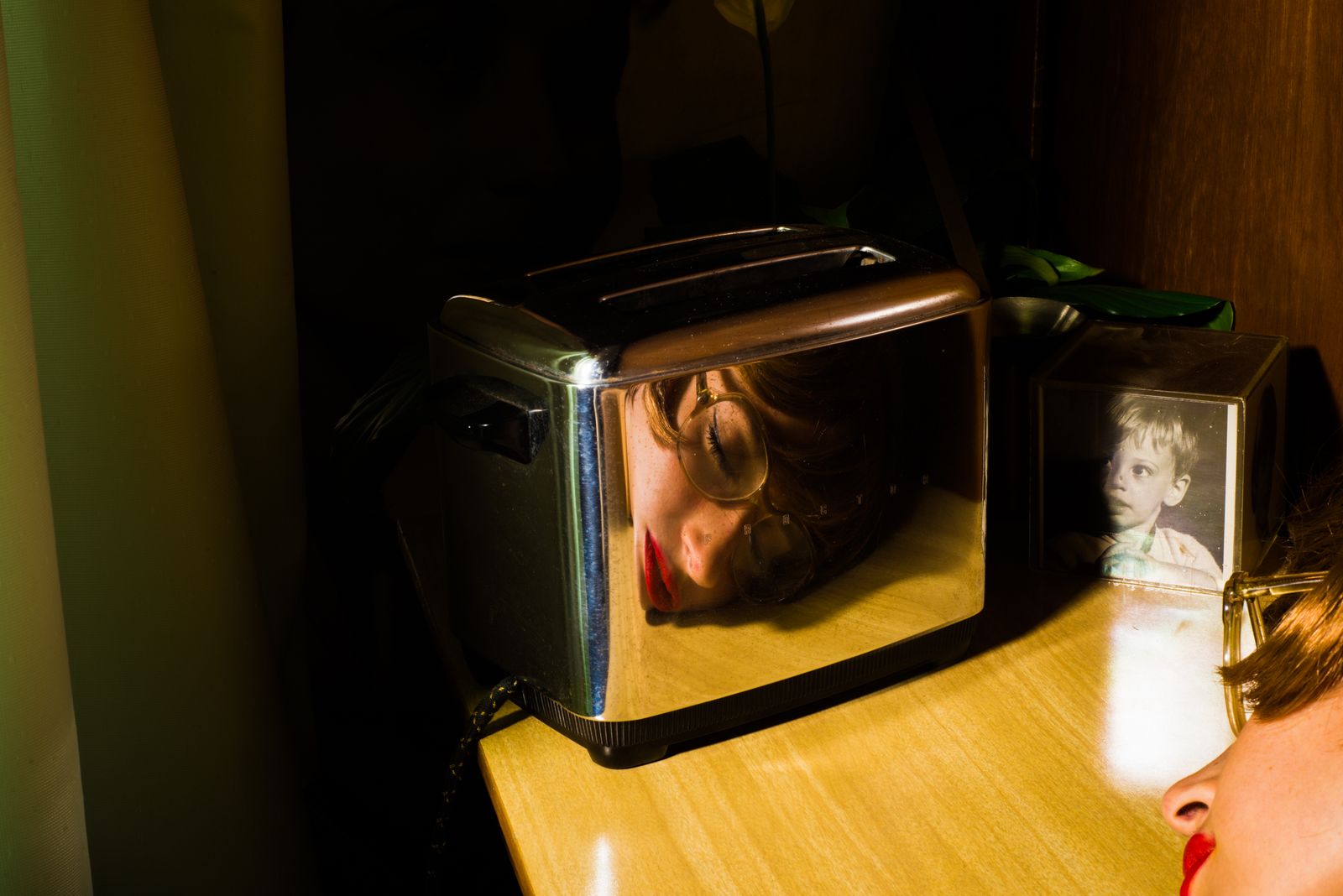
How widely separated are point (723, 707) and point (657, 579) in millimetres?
85

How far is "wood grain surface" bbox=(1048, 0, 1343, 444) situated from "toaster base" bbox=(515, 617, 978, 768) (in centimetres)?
33

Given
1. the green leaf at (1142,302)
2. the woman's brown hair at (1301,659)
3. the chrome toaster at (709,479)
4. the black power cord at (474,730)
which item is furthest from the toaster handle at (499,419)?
the green leaf at (1142,302)

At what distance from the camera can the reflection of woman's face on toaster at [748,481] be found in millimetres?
526

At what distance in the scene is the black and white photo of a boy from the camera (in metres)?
0.69

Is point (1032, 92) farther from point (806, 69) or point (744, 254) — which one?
point (744, 254)

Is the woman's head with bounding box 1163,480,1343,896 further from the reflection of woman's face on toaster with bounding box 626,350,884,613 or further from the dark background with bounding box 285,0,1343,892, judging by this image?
the dark background with bounding box 285,0,1343,892

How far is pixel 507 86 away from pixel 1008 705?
1.79ft

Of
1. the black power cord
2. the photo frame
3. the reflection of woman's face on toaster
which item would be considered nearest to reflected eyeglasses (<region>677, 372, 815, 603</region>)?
the reflection of woman's face on toaster

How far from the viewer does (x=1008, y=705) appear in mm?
617

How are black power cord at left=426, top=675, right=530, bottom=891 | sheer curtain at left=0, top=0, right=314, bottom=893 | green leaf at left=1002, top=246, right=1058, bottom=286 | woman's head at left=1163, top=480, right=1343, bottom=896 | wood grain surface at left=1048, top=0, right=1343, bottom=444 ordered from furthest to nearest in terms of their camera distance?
1. green leaf at left=1002, top=246, right=1058, bottom=286
2. wood grain surface at left=1048, top=0, right=1343, bottom=444
3. black power cord at left=426, top=675, right=530, bottom=891
4. sheer curtain at left=0, top=0, right=314, bottom=893
5. woman's head at left=1163, top=480, right=1343, bottom=896

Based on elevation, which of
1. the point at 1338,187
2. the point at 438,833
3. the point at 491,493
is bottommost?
the point at 438,833

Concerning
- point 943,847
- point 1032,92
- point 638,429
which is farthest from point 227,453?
point 1032,92

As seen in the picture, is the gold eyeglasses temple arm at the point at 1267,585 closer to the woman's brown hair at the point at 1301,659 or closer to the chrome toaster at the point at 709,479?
the woman's brown hair at the point at 1301,659

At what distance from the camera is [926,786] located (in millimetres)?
557
